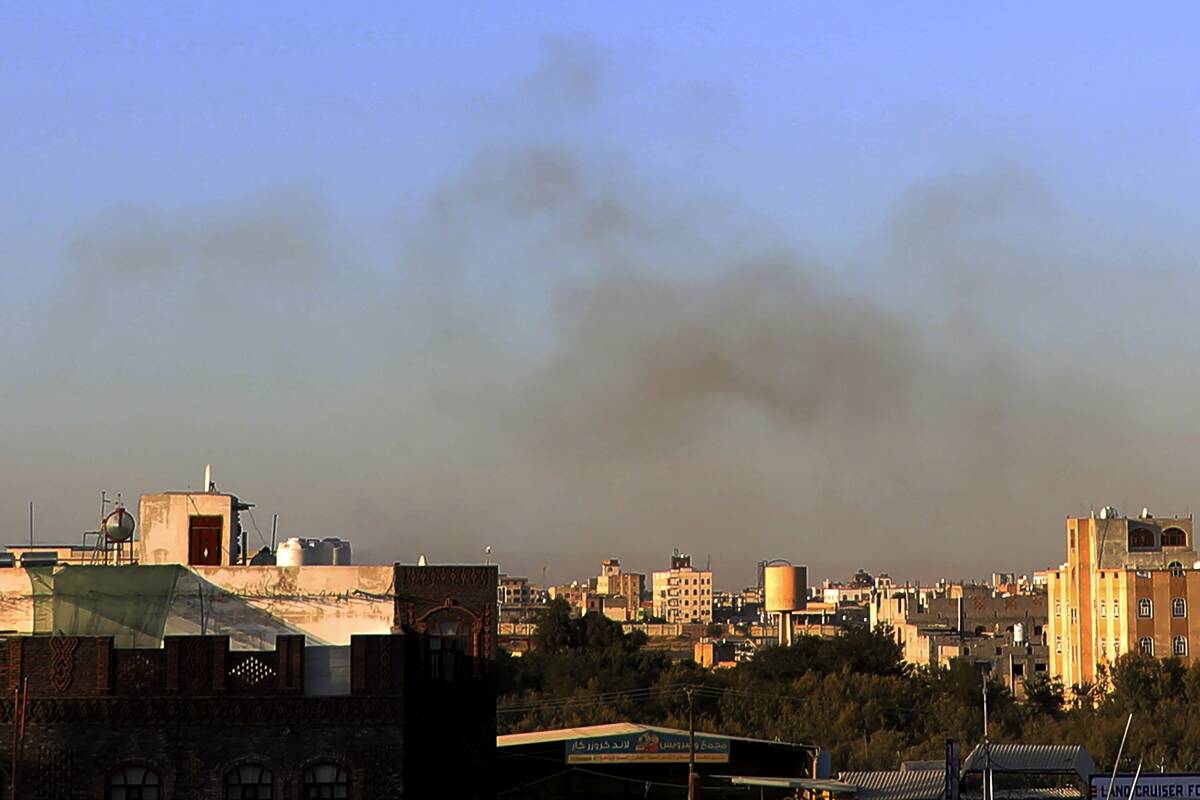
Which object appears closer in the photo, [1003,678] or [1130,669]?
[1130,669]

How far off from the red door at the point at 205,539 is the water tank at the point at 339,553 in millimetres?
2612

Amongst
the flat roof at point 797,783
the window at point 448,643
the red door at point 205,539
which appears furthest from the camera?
the flat roof at point 797,783

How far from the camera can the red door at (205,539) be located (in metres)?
49.8

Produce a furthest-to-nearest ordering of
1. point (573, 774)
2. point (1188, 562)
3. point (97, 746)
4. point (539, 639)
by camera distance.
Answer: point (1188, 562) → point (539, 639) → point (573, 774) → point (97, 746)

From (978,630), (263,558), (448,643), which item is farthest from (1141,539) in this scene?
(448,643)

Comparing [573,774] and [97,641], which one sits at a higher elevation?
[97,641]

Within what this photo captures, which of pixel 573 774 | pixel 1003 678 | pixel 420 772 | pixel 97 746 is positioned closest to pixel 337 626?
pixel 420 772

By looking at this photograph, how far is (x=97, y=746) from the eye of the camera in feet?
136

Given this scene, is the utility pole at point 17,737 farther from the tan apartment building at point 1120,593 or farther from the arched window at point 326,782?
the tan apartment building at point 1120,593

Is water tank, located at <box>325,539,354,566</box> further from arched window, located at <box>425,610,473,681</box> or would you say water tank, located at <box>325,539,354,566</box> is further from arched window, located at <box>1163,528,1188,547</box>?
arched window, located at <box>1163,528,1188,547</box>

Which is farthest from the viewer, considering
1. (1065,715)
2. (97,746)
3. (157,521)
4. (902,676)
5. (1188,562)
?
(1188,562)

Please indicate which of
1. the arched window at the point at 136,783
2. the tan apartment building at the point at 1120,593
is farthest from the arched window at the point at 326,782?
the tan apartment building at the point at 1120,593

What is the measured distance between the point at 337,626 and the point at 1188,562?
10687cm

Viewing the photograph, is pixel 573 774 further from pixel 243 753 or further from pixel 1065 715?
pixel 1065 715
